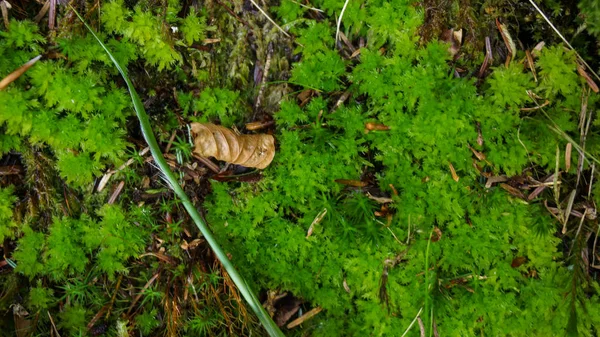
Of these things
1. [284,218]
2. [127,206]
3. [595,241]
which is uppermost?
[595,241]

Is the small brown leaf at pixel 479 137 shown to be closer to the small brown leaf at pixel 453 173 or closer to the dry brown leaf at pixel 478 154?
the dry brown leaf at pixel 478 154

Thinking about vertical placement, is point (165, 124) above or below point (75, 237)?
above

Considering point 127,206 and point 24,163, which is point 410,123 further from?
point 24,163

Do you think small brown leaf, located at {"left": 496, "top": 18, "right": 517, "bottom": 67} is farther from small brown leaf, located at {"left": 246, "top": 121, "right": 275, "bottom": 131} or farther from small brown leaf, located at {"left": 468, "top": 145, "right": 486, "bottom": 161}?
small brown leaf, located at {"left": 246, "top": 121, "right": 275, "bottom": 131}

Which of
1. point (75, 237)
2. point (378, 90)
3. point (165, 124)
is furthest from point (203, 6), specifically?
point (75, 237)

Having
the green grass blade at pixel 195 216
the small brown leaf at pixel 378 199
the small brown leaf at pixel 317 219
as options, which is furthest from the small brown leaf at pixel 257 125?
the small brown leaf at pixel 378 199

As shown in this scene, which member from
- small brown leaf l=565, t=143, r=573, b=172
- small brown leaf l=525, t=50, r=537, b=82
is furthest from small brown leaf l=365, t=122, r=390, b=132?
small brown leaf l=565, t=143, r=573, b=172
